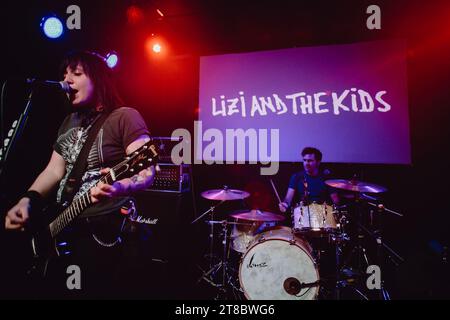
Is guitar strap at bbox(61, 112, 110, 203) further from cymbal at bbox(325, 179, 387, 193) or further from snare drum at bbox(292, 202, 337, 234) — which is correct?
cymbal at bbox(325, 179, 387, 193)

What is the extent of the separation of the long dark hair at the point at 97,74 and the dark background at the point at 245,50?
1.08 m

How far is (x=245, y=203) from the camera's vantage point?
4746 mm

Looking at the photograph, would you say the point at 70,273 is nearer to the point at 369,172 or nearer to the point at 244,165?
the point at 244,165

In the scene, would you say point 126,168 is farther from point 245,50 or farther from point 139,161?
point 245,50

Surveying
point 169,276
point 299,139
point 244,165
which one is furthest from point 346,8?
point 169,276

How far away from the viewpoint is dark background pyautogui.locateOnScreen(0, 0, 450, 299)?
283cm

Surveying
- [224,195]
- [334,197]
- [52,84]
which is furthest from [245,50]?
[52,84]

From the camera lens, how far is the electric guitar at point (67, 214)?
1634 millimetres

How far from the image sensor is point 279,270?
3.07 metres

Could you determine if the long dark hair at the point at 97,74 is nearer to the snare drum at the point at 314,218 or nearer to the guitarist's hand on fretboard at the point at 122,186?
the guitarist's hand on fretboard at the point at 122,186

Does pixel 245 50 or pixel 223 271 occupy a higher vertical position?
pixel 245 50

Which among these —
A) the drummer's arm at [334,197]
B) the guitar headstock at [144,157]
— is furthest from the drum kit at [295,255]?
the guitar headstock at [144,157]

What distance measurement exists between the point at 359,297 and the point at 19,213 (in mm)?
3298

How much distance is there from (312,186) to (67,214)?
3.21 meters
